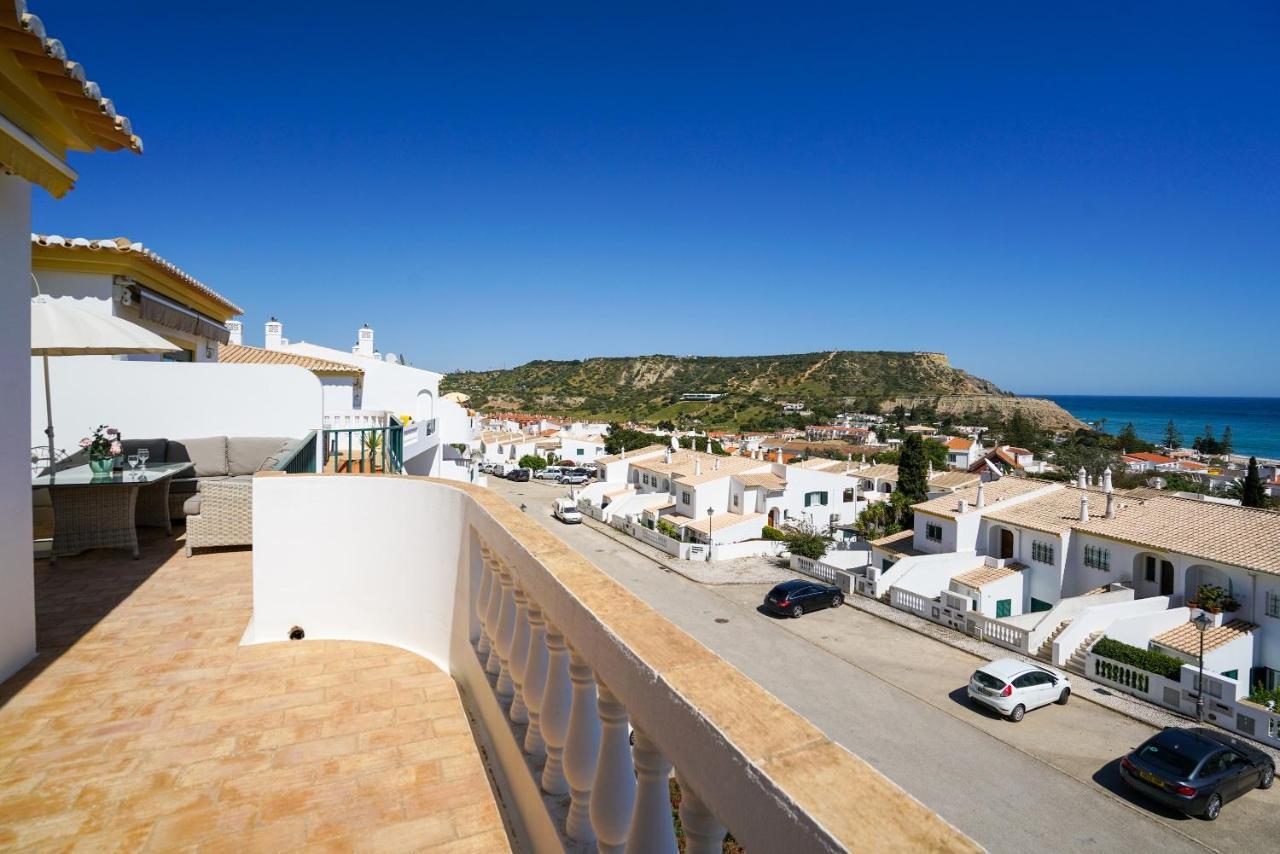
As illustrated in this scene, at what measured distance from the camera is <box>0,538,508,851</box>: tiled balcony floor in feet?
8.98

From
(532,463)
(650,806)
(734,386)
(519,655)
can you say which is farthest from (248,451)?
(734,386)

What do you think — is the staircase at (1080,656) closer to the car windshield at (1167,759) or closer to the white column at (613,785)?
the car windshield at (1167,759)

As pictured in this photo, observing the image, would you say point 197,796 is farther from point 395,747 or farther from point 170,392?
point 170,392

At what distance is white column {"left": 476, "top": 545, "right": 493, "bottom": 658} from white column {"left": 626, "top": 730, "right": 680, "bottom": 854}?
1.82 metres

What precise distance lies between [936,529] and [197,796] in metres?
30.9

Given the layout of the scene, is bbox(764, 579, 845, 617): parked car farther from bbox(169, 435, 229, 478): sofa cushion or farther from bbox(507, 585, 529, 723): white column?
bbox(507, 585, 529, 723): white column

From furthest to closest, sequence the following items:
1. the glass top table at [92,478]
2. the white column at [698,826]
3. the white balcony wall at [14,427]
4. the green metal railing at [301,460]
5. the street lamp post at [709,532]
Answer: the street lamp post at [709,532]
the glass top table at [92,478]
the green metal railing at [301,460]
the white balcony wall at [14,427]
the white column at [698,826]

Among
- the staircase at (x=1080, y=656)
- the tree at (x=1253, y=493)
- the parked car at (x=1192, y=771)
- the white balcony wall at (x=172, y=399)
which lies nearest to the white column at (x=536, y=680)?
the white balcony wall at (x=172, y=399)

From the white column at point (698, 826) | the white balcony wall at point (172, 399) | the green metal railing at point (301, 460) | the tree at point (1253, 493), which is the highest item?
the white balcony wall at point (172, 399)

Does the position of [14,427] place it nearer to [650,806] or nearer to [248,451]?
[650,806]

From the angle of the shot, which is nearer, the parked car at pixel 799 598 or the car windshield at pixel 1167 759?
the car windshield at pixel 1167 759

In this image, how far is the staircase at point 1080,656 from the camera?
2050 cm

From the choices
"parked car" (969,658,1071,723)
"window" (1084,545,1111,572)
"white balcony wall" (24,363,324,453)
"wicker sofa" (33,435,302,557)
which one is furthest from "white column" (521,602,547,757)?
"window" (1084,545,1111,572)

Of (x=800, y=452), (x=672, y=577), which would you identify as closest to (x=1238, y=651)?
(x=672, y=577)
